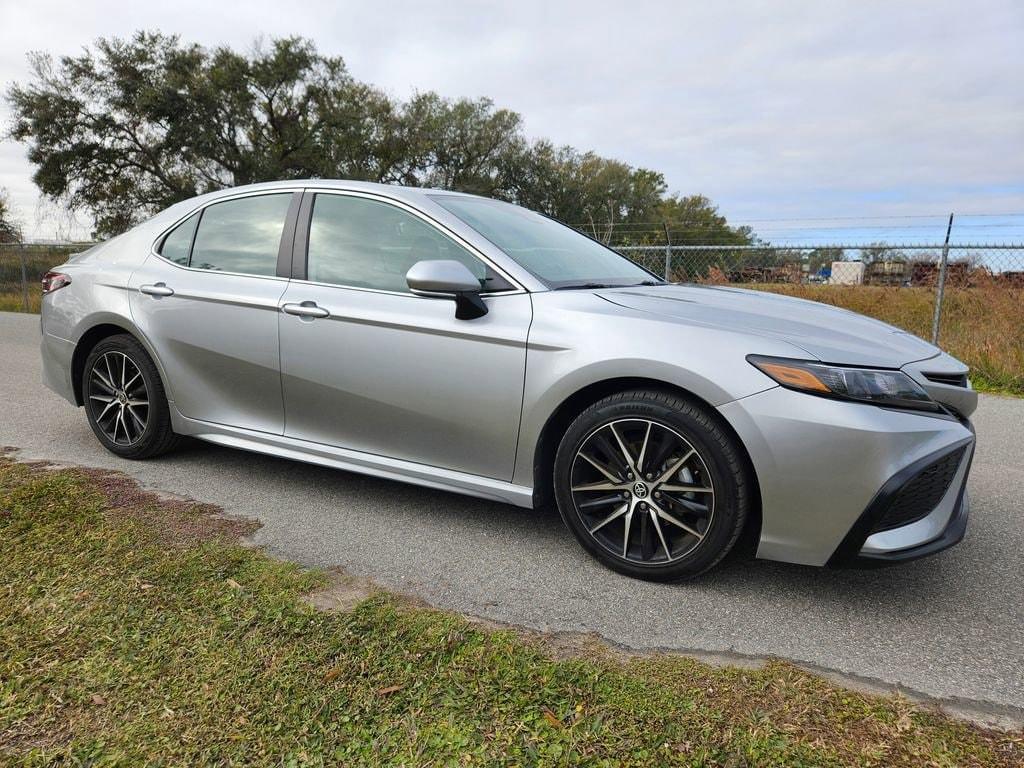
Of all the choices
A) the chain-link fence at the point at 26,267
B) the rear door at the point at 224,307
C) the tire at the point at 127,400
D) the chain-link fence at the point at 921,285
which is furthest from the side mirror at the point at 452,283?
the chain-link fence at the point at 26,267

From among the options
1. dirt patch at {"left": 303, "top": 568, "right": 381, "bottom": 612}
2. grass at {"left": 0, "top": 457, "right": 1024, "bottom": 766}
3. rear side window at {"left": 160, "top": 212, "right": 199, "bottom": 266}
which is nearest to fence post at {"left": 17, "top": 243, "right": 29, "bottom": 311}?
rear side window at {"left": 160, "top": 212, "right": 199, "bottom": 266}

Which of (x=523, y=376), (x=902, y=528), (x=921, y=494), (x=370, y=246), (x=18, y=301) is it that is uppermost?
(x=370, y=246)

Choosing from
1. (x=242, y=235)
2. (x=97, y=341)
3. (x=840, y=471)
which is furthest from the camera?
(x=97, y=341)

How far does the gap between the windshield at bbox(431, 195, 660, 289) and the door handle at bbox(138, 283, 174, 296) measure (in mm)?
1554

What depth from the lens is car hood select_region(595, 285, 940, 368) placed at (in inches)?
104

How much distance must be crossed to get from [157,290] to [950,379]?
3.78 m

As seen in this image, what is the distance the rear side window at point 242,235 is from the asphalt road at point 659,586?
1141 mm

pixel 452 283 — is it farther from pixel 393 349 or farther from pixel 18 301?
pixel 18 301

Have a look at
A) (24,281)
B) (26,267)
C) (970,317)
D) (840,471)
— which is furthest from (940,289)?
(26,267)

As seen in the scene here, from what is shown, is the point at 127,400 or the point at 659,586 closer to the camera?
the point at 659,586

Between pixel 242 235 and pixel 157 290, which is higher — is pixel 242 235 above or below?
above

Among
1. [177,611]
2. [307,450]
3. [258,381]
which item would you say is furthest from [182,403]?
[177,611]

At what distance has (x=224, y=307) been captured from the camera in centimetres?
372

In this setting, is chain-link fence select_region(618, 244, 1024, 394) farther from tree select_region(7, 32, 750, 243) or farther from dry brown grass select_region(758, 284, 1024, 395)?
tree select_region(7, 32, 750, 243)
